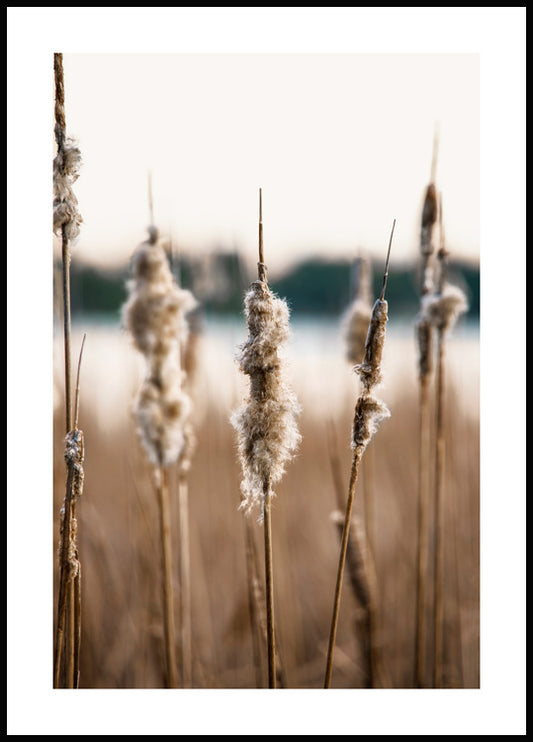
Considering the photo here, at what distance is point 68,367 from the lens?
1.13 meters

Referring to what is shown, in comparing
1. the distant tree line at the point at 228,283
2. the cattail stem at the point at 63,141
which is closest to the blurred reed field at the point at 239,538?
the distant tree line at the point at 228,283

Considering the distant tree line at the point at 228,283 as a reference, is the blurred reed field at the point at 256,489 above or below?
below

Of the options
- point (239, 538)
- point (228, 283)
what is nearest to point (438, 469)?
point (228, 283)

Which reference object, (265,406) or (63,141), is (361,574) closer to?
(265,406)

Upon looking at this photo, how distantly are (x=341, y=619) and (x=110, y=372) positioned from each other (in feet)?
6.05

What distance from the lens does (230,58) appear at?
68.2 inches

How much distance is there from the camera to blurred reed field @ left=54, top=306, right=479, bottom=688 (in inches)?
84.7

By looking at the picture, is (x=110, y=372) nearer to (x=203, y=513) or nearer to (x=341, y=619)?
(x=203, y=513)

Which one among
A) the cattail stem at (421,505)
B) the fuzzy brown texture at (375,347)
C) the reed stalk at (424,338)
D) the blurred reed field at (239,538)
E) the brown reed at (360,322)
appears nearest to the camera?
the fuzzy brown texture at (375,347)

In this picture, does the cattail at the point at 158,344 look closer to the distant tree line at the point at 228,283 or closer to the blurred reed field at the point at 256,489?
the blurred reed field at the point at 256,489

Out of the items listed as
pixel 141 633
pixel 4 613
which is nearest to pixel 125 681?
pixel 141 633

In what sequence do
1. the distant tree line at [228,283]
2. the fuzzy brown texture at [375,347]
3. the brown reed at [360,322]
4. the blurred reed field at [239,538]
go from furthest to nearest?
the blurred reed field at [239,538] < the distant tree line at [228,283] < the brown reed at [360,322] < the fuzzy brown texture at [375,347]

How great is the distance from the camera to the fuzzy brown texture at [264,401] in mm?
1078

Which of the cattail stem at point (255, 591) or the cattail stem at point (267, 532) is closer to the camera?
the cattail stem at point (267, 532)
